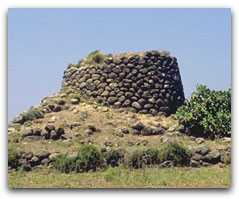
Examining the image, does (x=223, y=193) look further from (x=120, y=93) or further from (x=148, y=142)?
(x=120, y=93)

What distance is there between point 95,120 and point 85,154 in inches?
155

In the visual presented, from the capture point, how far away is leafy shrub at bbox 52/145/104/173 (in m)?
11.6

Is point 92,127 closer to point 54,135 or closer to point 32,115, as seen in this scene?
point 54,135

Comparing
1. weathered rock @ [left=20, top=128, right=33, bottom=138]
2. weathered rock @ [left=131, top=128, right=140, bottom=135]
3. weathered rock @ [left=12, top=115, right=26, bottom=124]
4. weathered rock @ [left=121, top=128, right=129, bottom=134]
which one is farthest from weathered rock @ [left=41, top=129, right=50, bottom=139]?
weathered rock @ [left=131, top=128, right=140, bottom=135]

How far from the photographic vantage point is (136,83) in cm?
1764

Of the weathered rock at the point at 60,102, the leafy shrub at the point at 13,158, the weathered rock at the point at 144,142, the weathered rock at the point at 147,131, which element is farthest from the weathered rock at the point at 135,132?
the leafy shrub at the point at 13,158

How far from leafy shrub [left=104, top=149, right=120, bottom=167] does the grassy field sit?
0.50 m

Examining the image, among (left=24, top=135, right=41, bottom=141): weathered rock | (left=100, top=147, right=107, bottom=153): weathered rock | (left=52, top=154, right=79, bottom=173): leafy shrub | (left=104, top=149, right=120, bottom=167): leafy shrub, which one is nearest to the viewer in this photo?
(left=52, top=154, right=79, bottom=173): leafy shrub

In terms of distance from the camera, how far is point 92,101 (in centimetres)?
1758

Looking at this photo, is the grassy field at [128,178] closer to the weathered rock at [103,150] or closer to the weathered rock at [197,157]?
the weathered rock at [197,157]

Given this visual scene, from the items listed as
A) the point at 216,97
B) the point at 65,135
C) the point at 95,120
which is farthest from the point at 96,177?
the point at 216,97

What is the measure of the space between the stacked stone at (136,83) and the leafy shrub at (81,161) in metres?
5.44

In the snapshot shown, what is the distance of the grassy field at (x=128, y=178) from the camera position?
967cm

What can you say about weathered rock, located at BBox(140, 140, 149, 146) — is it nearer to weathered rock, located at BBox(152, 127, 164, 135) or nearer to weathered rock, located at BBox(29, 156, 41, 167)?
weathered rock, located at BBox(152, 127, 164, 135)
